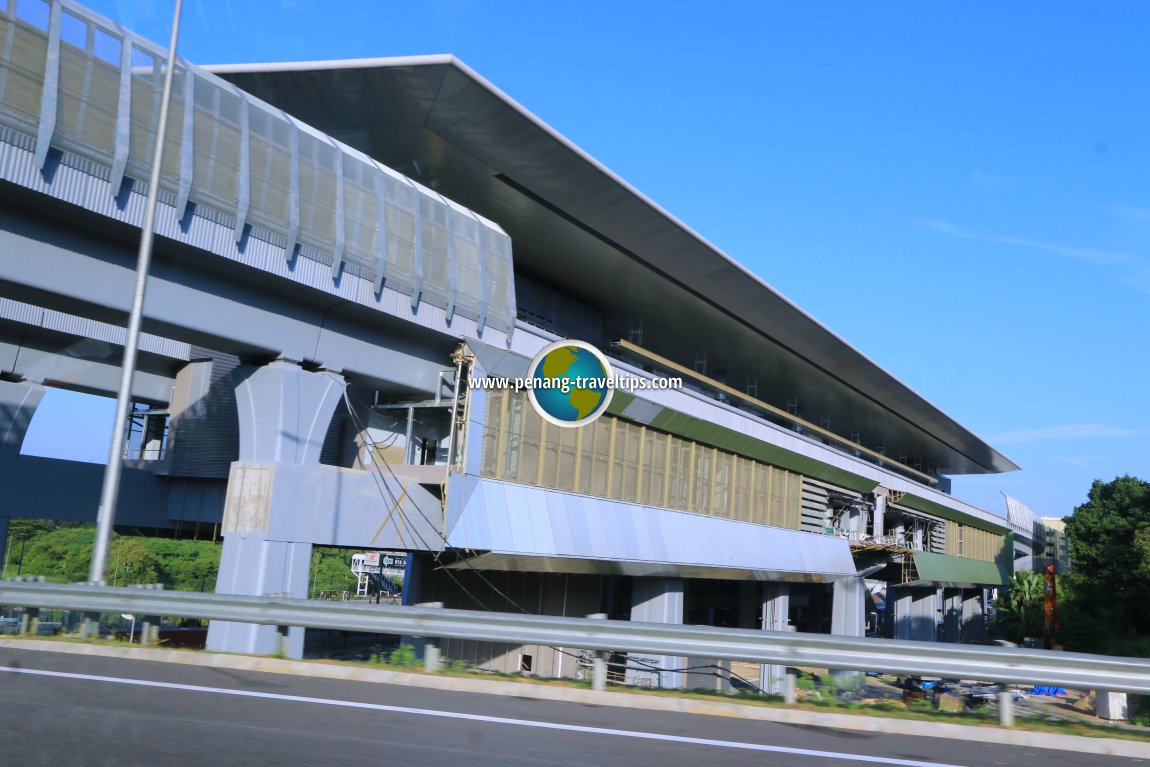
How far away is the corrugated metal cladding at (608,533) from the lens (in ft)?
74.1

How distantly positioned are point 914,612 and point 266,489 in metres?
58.3

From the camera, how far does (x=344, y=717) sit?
8078mm

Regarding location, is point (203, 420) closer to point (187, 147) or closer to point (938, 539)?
point (187, 147)

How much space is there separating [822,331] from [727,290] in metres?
8.21

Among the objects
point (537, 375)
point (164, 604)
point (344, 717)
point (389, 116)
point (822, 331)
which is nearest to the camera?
point (344, 717)

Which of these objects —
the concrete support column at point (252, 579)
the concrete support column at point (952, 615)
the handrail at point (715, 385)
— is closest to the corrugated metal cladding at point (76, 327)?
the concrete support column at point (252, 579)

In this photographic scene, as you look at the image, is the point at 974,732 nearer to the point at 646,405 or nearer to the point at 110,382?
the point at 646,405

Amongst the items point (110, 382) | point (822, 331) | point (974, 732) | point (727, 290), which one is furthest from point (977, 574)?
point (974, 732)

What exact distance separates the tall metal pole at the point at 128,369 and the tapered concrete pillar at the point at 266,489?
3.23 metres

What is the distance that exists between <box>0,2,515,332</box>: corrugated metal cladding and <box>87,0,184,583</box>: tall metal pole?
2.10ft

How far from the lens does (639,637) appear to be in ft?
31.5

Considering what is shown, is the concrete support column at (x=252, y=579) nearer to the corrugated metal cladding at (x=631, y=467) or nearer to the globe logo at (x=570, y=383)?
the corrugated metal cladding at (x=631, y=467)

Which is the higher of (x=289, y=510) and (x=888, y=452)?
(x=888, y=452)

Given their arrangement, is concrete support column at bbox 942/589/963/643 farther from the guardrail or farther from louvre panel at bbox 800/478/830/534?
the guardrail
